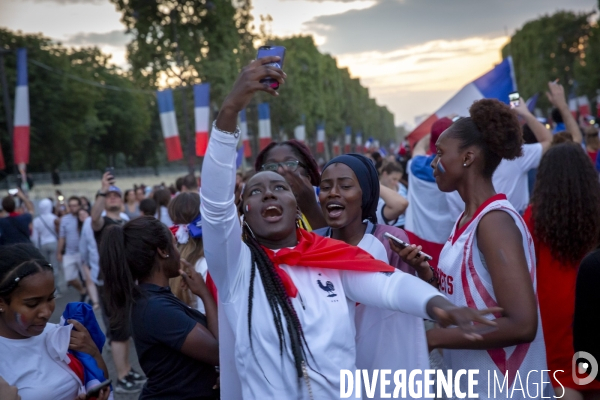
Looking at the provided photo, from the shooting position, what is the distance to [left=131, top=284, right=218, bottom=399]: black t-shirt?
2.89m

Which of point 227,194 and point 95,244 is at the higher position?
point 227,194

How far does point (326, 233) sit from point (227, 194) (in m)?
1.20

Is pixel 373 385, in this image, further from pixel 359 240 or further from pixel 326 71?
pixel 326 71

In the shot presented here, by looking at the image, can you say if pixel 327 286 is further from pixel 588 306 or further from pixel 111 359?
pixel 111 359

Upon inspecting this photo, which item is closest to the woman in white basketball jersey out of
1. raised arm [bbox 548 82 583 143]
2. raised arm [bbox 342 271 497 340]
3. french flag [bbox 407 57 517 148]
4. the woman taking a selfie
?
raised arm [bbox 342 271 497 340]

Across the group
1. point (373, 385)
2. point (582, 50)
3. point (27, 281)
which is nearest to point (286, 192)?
point (373, 385)

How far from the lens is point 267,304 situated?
2.26 m

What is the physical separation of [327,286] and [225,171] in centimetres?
58

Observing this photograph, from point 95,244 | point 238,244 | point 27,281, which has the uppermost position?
point 238,244

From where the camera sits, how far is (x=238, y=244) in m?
2.26

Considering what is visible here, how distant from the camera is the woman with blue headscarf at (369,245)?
2426 millimetres

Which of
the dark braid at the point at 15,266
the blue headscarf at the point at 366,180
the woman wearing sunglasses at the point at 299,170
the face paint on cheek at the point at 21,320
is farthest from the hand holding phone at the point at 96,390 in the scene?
the blue headscarf at the point at 366,180

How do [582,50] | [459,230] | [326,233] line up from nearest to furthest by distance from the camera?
1. [459,230]
2. [326,233]
3. [582,50]

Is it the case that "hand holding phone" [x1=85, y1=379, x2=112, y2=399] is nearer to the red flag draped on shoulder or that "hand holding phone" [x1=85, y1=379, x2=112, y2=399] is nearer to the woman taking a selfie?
the woman taking a selfie
